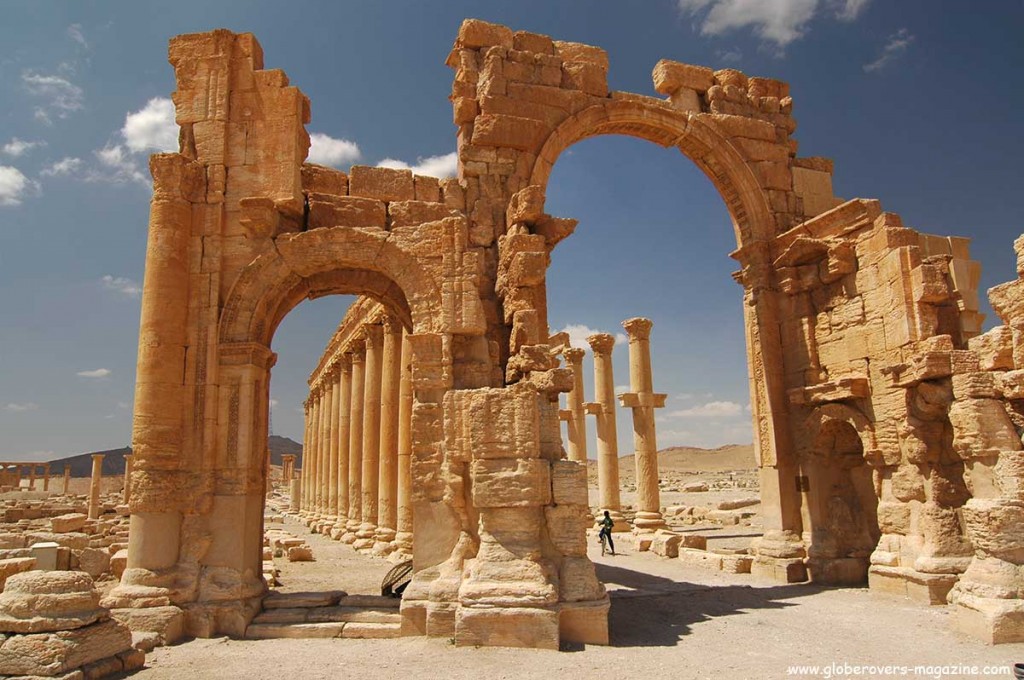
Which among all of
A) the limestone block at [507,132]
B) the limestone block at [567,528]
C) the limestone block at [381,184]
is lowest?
the limestone block at [567,528]

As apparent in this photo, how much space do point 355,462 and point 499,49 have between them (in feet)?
42.8

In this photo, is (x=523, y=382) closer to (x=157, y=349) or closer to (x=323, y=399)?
(x=157, y=349)

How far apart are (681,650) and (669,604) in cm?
254

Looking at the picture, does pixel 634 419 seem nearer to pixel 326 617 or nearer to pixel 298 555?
pixel 298 555

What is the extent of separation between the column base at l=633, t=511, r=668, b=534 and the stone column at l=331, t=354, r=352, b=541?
8867mm

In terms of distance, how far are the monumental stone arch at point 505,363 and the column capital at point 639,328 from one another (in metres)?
7.90

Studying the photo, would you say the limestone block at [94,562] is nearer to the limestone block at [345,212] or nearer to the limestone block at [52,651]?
the limestone block at [52,651]

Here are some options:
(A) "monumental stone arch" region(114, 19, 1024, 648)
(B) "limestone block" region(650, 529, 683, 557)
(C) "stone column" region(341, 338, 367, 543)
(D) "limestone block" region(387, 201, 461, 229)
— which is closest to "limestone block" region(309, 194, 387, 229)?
(A) "monumental stone arch" region(114, 19, 1024, 648)

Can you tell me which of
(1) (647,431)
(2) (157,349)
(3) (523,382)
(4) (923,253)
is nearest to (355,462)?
(1) (647,431)

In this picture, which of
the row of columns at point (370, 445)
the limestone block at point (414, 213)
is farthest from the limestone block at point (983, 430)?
the row of columns at point (370, 445)

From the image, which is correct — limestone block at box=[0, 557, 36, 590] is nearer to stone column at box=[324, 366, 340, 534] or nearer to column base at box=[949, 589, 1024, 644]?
column base at box=[949, 589, 1024, 644]

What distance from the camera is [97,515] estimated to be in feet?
96.4

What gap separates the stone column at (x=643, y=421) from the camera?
19.8 m

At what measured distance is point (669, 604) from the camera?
401 inches
